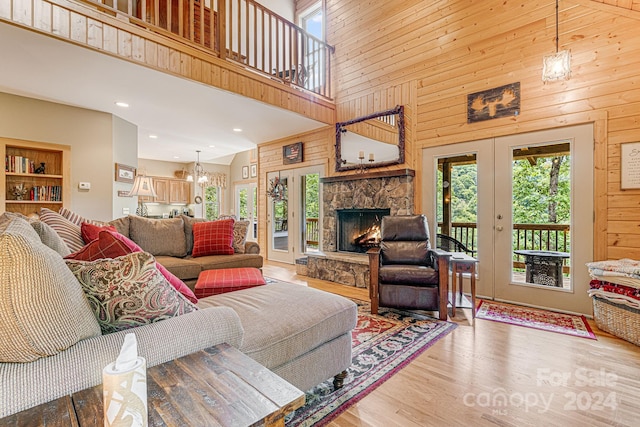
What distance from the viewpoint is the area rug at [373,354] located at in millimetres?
1599

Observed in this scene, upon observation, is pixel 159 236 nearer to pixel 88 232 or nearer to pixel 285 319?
pixel 88 232

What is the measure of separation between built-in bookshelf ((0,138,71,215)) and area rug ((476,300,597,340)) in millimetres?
5706

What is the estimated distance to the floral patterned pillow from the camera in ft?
3.34

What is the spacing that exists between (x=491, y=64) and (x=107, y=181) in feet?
18.5

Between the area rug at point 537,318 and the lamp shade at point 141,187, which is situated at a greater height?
the lamp shade at point 141,187

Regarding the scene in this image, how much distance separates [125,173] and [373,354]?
4815mm

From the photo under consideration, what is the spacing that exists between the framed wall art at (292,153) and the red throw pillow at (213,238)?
8.35 ft

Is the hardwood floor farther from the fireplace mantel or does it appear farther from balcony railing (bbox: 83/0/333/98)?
balcony railing (bbox: 83/0/333/98)

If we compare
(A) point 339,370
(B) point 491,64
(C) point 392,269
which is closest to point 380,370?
(A) point 339,370

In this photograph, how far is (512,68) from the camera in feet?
11.2

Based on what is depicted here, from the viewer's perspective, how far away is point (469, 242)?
12.5 feet

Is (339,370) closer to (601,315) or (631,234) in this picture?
(601,315)

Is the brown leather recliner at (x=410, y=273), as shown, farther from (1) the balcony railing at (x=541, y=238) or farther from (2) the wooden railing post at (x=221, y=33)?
(2) the wooden railing post at (x=221, y=33)

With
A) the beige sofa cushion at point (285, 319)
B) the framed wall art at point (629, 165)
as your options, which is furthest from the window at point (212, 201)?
the framed wall art at point (629, 165)
